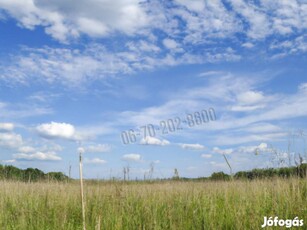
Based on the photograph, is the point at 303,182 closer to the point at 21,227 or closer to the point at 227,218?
the point at 227,218

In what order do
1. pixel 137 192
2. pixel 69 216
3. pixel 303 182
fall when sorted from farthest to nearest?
pixel 137 192 < pixel 303 182 < pixel 69 216

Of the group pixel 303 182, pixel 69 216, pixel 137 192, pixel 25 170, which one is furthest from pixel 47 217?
pixel 25 170

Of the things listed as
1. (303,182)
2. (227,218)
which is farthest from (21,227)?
(303,182)

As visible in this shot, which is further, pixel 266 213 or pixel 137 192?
pixel 137 192

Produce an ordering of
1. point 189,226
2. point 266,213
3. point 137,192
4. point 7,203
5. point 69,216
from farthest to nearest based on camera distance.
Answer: point 137,192
point 7,203
point 69,216
point 266,213
point 189,226

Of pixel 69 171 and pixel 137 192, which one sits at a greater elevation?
pixel 69 171

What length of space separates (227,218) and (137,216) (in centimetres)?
153

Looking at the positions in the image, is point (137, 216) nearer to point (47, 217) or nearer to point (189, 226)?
point (189, 226)

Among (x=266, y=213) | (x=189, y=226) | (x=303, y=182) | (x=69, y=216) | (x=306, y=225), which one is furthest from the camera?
(x=303, y=182)

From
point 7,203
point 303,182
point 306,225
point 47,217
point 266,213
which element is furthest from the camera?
point 7,203

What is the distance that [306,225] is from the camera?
5.11m

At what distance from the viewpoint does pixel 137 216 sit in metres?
6.29

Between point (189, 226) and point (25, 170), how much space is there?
74.8 ft

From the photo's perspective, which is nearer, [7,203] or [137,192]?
[7,203]
